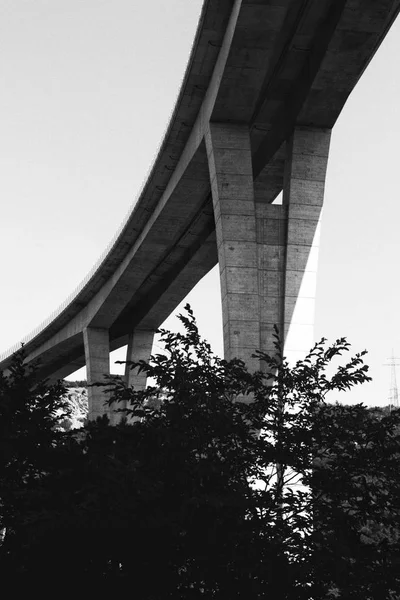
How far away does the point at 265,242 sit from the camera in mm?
28375

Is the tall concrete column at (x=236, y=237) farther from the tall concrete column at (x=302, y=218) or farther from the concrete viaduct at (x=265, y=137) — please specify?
the tall concrete column at (x=302, y=218)

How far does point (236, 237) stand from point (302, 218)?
217 centimetres

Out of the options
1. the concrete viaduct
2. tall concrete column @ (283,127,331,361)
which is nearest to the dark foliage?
the concrete viaduct

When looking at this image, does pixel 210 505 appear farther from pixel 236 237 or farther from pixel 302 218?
pixel 302 218

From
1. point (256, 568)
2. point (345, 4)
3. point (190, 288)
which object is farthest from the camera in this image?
point (190, 288)

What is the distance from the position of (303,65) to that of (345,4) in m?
4.42

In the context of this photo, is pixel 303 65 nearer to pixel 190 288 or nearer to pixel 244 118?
pixel 244 118

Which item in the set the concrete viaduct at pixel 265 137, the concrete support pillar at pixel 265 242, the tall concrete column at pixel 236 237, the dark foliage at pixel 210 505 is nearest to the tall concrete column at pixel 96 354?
the concrete viaduct at pixel 265 137

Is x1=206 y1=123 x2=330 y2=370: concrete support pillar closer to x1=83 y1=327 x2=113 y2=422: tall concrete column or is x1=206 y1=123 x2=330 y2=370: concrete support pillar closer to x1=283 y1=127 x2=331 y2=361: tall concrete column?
x1=283 y1=127 x2=331 y2=361: tall concrete column

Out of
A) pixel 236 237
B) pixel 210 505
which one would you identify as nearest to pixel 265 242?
pixel 236 237

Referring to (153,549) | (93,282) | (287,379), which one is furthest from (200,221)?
(153,549)

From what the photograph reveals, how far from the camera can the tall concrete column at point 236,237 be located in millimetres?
27016

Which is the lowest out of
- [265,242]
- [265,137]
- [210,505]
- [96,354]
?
[210,505]

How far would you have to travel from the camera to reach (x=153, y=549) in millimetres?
12633
